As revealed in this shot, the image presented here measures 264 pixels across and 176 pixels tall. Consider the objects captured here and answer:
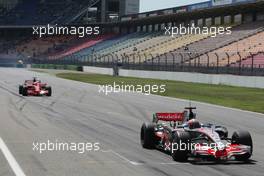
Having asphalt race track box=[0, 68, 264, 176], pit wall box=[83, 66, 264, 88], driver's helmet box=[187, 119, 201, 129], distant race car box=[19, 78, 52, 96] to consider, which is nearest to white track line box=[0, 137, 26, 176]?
asphalt race track box=[0, 68, 264, 176]

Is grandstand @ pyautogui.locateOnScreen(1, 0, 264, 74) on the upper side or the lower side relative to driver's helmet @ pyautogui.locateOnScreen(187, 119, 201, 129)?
upper

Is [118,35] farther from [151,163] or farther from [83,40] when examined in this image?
[151,163]

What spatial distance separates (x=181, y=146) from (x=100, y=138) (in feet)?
13.3

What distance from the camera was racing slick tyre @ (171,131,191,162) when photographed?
36.1 feet

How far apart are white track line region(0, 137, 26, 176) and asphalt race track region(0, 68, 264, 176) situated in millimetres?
52

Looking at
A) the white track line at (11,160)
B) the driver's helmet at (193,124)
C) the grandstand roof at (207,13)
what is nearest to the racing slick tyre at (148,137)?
the driver's helmet at (193,124)

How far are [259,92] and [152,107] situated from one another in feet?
44.1

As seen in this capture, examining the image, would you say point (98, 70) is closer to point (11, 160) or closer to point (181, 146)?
point (11, 160)

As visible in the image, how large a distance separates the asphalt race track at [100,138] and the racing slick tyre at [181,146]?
6.3 inches

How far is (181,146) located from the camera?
11016 mm

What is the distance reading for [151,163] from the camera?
1095 centimetres

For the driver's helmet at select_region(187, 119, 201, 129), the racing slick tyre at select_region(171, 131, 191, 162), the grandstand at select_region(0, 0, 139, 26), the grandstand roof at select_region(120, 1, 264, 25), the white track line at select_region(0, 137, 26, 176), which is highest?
the grandstand at select_region(0, 0, 139, 26)

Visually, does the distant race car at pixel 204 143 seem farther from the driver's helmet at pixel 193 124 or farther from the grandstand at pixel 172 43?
the grandstand at pixel 172 43

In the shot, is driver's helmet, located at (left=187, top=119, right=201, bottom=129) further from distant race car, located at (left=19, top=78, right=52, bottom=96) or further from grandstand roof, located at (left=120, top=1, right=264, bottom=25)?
grandstand roof, located at (left=120, top=1, right=264, bottom=25)
